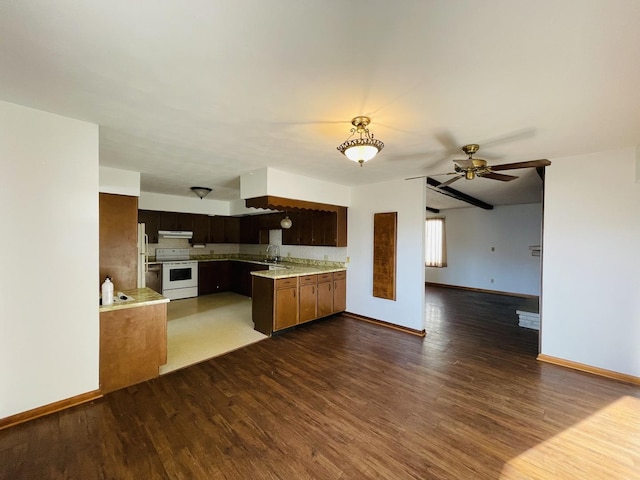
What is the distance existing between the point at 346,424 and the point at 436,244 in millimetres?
7560

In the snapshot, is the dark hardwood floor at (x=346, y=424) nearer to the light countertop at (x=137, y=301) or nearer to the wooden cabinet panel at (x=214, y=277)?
the light countertop at (x=137, y=301)

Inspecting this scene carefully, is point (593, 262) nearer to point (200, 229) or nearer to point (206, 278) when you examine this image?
point (206, 278)

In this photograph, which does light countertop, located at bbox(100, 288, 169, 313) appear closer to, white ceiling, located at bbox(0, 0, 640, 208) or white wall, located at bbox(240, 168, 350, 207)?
white ceiling, located at bbox(0, 0, 640, 208)

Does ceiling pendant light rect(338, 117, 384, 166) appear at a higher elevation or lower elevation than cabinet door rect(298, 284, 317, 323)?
higher

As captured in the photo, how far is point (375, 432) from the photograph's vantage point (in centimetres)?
205

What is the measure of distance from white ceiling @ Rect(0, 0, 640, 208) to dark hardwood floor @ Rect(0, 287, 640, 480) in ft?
8.26

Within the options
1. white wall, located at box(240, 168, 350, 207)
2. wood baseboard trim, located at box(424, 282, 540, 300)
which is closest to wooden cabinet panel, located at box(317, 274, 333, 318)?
white wall, located at box(240, 168, 350, 207)

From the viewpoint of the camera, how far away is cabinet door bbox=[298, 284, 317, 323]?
173 inches

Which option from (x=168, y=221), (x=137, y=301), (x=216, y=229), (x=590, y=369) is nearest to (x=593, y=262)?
(x=590, y=369)

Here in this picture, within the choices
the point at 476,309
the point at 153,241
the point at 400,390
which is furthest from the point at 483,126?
the point at 153,241

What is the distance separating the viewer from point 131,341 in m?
2.66

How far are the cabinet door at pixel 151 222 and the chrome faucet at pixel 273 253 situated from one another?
2.66 meters

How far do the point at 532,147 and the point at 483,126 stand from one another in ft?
3.40

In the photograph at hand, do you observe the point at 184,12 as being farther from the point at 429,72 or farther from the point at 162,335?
the point at 162,335
